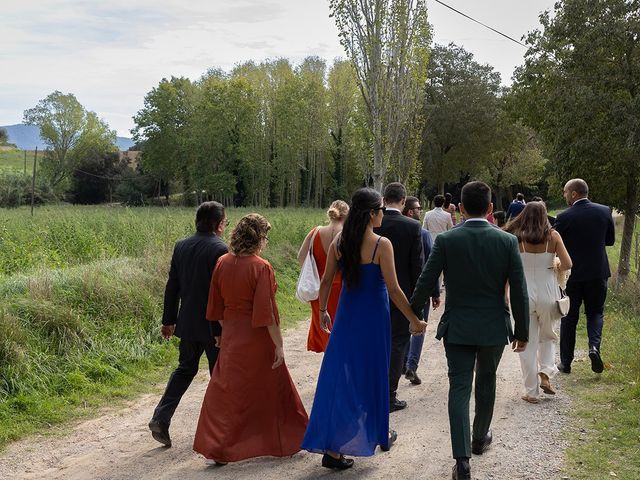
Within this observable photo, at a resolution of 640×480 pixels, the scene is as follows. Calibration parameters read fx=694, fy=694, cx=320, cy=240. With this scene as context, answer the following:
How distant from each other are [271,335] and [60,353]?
13.0 feet

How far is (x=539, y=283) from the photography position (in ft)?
24.0

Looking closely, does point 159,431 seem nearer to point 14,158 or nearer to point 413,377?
point 413,377

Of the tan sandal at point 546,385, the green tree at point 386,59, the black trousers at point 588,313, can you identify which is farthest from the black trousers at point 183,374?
the green tree at point 386,59

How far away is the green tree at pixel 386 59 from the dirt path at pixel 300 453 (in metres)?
20.0

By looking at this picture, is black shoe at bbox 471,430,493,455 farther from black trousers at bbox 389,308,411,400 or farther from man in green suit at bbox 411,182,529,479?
black trousers at bbox 389,308,411,400

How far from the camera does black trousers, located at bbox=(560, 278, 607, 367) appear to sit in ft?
26.9

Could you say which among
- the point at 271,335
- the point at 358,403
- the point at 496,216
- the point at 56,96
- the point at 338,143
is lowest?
the point at 358,403

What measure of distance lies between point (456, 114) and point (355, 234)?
4587 cm

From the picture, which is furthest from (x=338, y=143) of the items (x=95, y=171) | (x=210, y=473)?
(x=210, y=473)

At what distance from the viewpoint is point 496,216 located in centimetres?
1534

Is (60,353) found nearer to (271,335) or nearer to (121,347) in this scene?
(121,347)

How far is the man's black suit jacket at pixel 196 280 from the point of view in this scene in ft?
19.1

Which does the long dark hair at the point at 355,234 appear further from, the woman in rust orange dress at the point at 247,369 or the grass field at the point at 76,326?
the grass field at the point at 76,326

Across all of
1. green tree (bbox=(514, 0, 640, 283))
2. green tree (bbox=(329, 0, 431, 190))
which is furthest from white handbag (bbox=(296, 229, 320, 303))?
green tree (bbox=(329, 0, 431, 190))
